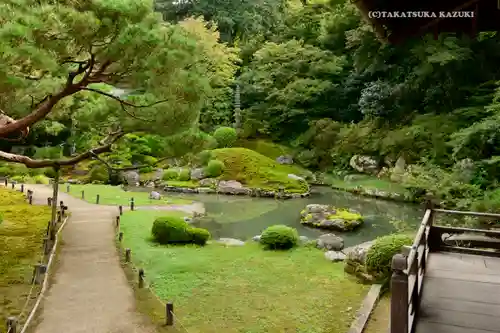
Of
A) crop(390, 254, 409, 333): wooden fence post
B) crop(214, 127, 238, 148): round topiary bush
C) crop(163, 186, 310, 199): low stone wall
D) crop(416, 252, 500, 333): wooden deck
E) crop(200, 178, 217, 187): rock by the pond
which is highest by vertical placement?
crop(214, 127, 238, 148): round topiary bush

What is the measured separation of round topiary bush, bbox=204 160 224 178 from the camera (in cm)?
2389

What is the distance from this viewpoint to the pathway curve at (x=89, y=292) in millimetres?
6902

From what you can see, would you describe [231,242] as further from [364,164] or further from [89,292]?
[364,164]

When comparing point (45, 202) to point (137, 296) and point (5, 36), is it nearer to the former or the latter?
point (137, 296)

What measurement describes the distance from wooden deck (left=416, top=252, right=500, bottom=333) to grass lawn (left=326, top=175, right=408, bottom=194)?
47.4ft

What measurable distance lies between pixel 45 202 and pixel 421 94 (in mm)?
17959

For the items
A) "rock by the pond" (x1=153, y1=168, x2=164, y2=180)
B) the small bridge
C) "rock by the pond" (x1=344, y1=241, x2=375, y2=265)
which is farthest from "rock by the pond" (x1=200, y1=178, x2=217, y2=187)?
the small bridge

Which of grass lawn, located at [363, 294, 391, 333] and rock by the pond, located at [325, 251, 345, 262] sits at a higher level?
rock by the pond, located at [325, 251, 345, 262]

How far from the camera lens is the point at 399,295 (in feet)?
11.4

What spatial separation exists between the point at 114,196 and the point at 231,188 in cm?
564

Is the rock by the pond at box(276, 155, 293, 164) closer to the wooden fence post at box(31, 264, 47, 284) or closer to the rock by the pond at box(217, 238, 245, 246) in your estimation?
the rock by the pond at box(217, 238, 245, 246)

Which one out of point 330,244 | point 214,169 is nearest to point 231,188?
point 214,169

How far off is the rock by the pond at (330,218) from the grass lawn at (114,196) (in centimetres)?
567

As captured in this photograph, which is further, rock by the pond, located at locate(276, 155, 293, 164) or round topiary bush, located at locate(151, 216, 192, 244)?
rock by the pond, located at locate(276, 155, 293, 164)
